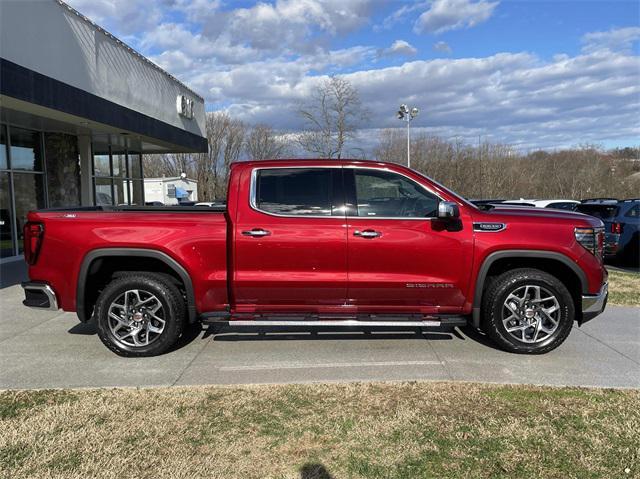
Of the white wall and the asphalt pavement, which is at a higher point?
the white wall

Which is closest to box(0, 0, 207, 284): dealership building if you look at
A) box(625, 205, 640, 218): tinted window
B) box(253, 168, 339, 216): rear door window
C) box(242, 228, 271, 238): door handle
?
box(253, 168, 339, 216): rear door window

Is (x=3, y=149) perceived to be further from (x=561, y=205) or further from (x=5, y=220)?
(x=561, y=205)

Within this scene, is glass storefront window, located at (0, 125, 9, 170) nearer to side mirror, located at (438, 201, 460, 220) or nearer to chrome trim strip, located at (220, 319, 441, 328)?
chrome trim strip, located at (220, 319, 441, 328)

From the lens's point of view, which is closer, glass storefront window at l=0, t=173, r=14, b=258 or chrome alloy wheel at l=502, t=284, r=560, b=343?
chrome alloy wheel at l=502, t=284, r=560, b=343

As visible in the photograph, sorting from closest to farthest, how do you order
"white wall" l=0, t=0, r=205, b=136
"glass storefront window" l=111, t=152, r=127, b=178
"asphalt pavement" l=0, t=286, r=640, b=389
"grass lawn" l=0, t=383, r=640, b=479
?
"grass lawn" l=0, t=383, r=640, b=479, "asphalt pavement" l=0, t=286, r=640, b=389, "white wall" l=0, t=0, r=205, b=136, "glass storefront window" l=111, t=152, r=127, b=178

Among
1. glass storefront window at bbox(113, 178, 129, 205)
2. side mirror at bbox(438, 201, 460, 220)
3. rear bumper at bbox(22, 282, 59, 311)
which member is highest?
glass storefront window at bbox(113, 178, 129, 205)

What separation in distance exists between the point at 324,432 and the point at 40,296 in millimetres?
3243

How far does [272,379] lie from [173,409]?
924 mm

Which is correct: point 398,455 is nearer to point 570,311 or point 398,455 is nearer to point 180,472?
point 180,472

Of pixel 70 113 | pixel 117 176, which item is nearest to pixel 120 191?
pixel 117 176

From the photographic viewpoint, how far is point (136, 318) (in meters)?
4.87

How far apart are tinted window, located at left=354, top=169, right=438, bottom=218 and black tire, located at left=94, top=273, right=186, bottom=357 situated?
2.05m

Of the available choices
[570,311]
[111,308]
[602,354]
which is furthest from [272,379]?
[602,354]

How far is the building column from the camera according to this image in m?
14.6
